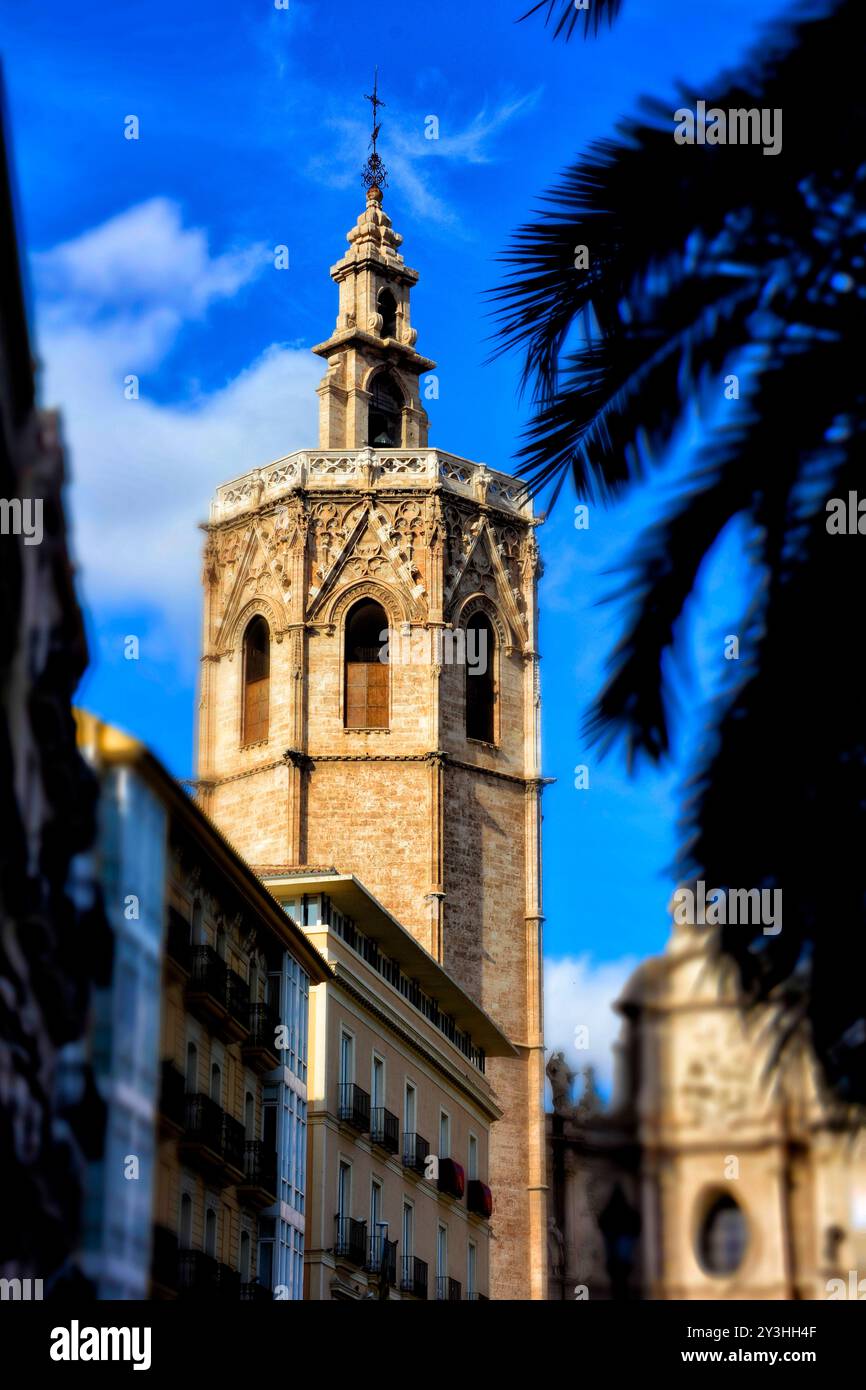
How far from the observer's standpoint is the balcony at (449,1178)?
4881cm

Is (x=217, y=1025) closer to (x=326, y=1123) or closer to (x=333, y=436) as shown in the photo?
(x=326, y=1123)

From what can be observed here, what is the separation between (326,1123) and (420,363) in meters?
30.6

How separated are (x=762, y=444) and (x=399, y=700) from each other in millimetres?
52989

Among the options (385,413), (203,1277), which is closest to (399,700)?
(385,413)

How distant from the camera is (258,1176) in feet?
117

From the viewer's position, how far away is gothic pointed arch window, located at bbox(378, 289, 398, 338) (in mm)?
68188

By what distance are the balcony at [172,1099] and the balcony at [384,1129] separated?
1321 centimetres

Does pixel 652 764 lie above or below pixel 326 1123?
below

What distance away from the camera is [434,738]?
61.6 metres

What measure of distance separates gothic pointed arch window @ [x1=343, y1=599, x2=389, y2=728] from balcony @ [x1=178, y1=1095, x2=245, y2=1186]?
27.8 meters
